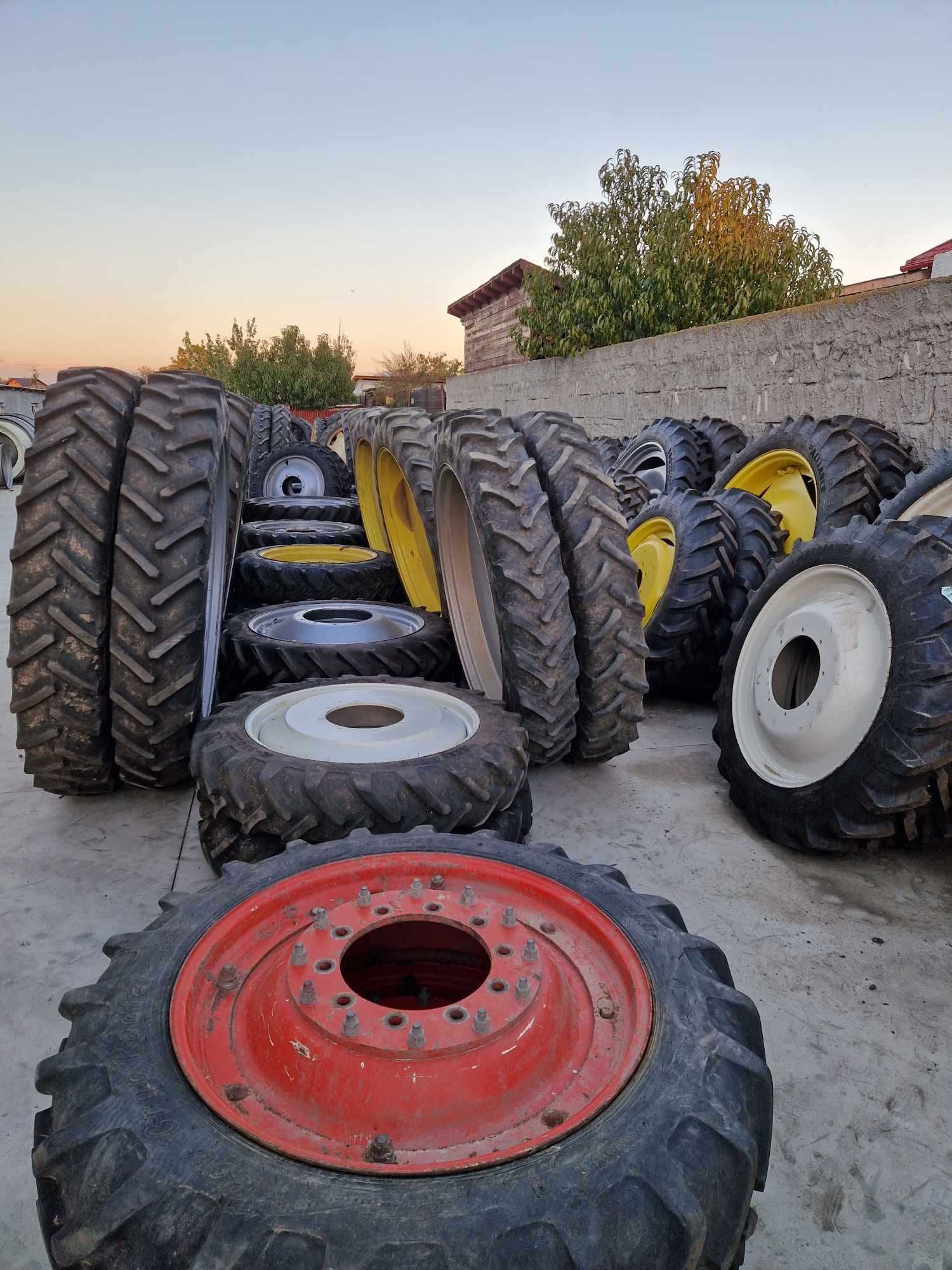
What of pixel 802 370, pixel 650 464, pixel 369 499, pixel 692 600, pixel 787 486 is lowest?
pixel 692 600

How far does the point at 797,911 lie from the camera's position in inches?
94.3

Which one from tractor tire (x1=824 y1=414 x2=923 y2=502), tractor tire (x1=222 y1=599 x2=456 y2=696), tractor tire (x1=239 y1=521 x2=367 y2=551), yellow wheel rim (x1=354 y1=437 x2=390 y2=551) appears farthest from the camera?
yellow wheel rim (x1=354 y1=437 x2=390 y2=551)

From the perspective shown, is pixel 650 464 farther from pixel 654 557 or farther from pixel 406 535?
pixel 654 557

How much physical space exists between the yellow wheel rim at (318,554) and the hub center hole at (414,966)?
12.5ft

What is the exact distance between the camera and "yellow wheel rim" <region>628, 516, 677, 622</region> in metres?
4.46

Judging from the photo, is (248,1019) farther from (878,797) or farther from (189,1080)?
(878,797)

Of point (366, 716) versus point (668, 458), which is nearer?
point (366, 716)

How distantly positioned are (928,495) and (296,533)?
12.9ft

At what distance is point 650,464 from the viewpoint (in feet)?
23.8

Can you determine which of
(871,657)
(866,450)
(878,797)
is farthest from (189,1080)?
(866,450)

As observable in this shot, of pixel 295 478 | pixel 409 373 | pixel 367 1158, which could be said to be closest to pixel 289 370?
pixel 409 373

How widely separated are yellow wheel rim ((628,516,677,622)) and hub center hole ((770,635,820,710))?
4.23 feet

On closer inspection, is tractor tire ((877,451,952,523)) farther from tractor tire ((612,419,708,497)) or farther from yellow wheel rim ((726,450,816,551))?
tractor tire ((612,419,708,497))

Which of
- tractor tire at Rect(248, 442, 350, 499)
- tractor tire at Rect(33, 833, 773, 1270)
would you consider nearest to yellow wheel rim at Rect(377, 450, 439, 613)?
tractor tire at Rect(248, 442, 350, 499)
